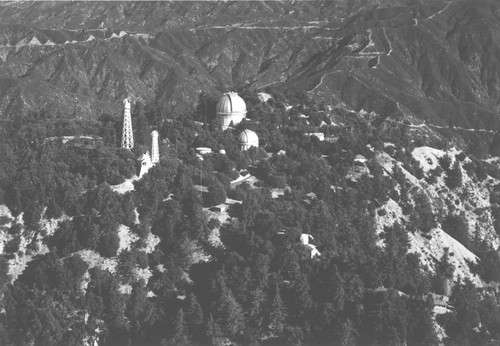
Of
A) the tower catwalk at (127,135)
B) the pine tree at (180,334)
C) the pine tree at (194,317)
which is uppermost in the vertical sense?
the tower catwalk at (127,135)

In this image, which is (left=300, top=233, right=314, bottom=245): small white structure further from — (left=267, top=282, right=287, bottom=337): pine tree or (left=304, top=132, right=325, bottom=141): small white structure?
(left=304, top=132, right=325, bottom=141): small white structure

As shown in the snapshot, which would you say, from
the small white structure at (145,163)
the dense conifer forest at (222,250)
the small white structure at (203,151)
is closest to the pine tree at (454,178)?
the dense conifer forest at (222,250)

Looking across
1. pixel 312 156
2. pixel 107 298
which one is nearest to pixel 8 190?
pixel 107 298

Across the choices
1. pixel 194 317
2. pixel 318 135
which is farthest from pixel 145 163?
pixel 318 135

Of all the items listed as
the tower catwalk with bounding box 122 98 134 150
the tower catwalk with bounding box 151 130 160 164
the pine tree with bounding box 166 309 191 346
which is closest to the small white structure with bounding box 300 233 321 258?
the pine tree with bounding box 166 309 191 346

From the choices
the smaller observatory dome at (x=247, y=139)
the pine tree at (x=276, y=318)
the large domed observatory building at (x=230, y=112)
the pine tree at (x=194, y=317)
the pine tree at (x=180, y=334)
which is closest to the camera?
the pine tree at (x=180, y=334)

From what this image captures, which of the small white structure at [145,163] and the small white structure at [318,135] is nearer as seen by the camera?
the small white structure at [145,163]

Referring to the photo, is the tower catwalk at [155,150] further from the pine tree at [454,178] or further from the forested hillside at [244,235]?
the pine tree at [454,178]
